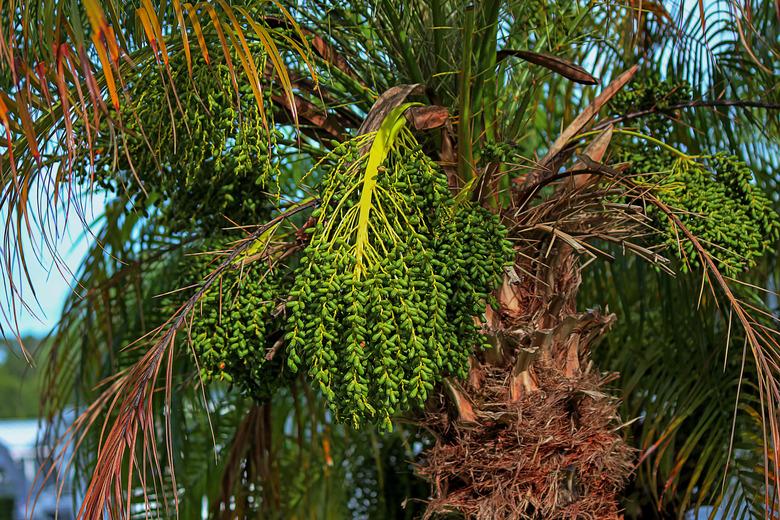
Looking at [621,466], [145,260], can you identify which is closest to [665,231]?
[621,466]

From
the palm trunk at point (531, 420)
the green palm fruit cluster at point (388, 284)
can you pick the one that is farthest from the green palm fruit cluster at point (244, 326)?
the palm trunk at point (531, 420)

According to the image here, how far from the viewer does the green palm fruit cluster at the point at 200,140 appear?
6.70ft

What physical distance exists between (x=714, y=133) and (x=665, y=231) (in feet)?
4.18

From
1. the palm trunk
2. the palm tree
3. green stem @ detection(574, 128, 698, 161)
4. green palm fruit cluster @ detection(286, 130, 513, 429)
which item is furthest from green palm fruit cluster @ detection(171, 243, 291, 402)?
green stem @ detection(574, 128, 698, 161)

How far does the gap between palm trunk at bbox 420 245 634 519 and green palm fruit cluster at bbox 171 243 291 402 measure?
477 mm

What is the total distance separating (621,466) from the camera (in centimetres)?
243

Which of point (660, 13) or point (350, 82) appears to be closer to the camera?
point (350, 82)

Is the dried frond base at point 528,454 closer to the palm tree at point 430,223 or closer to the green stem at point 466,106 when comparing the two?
the palm tree at point 430,223

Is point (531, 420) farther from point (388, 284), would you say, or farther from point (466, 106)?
point (466, 106)

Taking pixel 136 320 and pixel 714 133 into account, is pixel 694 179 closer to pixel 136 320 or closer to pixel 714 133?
pixel 714 133

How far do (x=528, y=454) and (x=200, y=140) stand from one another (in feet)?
3.79

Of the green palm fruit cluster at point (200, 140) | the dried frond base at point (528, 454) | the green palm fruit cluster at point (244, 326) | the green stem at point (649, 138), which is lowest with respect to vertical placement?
the dried frond base at point (528, 454)

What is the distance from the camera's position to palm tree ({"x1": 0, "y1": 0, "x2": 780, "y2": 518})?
71.2 inches

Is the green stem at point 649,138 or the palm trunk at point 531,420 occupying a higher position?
the green stem at point 649,138
